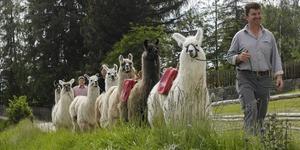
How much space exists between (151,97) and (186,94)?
1.58 m

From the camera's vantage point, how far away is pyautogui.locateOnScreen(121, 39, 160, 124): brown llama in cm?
1003

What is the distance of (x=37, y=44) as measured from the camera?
48.4m

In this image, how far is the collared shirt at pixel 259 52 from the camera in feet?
24.0

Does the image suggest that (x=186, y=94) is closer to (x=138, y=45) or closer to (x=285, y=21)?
(x=138, y=45)

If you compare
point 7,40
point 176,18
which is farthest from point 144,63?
point 7,40

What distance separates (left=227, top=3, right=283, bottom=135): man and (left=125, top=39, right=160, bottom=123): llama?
283 centimetres

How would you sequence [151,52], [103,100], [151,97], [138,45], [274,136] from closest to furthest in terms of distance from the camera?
[274,136]
[151,97]
[151,52]
[103,100]
[138,45]

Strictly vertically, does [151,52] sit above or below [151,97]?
above

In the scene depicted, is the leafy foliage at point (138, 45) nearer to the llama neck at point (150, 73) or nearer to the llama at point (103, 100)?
the llama at point (103, 100)

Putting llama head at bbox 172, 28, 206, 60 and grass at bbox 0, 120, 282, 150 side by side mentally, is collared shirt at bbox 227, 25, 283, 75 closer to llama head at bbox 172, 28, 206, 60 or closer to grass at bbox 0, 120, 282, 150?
grass at bbox 0, 120, 282, 150

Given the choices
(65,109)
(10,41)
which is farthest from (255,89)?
(10,41)

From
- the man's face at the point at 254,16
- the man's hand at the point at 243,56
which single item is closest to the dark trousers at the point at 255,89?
the man's hand at the point at 243,56

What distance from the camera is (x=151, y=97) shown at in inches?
370

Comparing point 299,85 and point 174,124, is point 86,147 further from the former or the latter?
point 299,85
